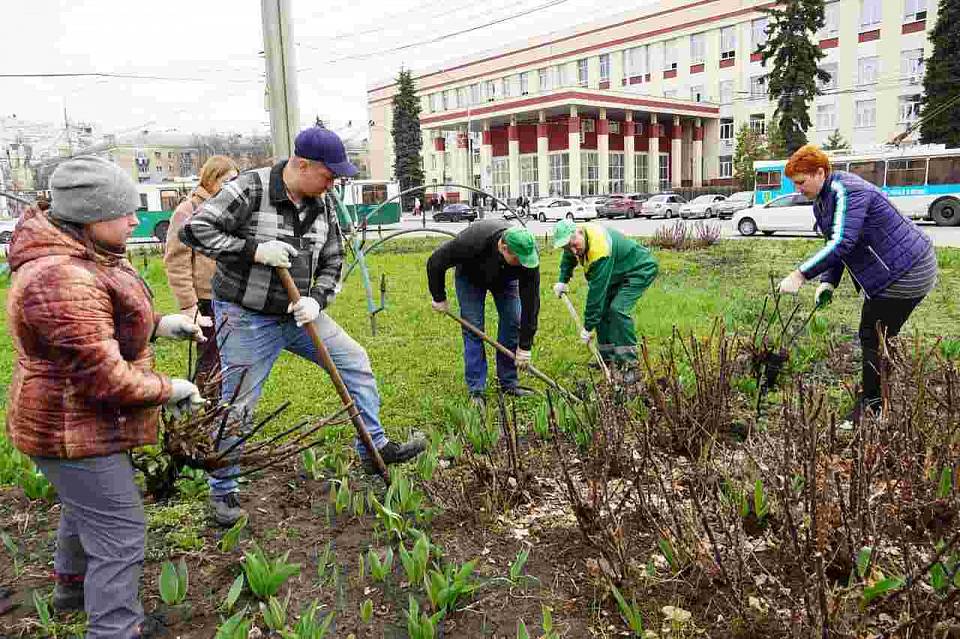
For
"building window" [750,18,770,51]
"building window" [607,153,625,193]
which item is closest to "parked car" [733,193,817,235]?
"building window" [607,153,625,193]

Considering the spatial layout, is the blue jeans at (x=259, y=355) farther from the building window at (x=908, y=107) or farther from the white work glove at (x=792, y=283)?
the building window at (x=908, y=107)

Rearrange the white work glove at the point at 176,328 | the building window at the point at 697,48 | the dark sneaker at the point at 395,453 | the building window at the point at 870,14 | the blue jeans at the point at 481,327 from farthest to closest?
the building window at the point at 697,48 < the building window at the point at 870,14 < the blue jeans at the point at 481,327 < the dark sneaker at the point at 395,453 < the white work glove at the point at 176,328

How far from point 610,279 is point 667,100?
4415cm

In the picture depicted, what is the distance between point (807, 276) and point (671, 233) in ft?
36.6

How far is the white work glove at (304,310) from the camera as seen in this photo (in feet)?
9.48

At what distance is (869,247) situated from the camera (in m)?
3.59

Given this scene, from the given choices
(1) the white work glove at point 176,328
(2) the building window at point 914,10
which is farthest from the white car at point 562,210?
(1) the white work glove at point 176,328

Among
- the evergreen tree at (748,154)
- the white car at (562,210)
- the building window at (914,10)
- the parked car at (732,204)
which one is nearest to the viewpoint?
the parked car at (732,204)

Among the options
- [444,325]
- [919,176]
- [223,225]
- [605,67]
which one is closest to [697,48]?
[605,67]

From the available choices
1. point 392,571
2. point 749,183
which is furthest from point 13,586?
point 749,183

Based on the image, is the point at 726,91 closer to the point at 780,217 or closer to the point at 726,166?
the point at 726,166

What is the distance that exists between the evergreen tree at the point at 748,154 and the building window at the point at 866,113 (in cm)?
643

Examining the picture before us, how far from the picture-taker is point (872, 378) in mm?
3680

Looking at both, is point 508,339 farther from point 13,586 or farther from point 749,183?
point 749,183
